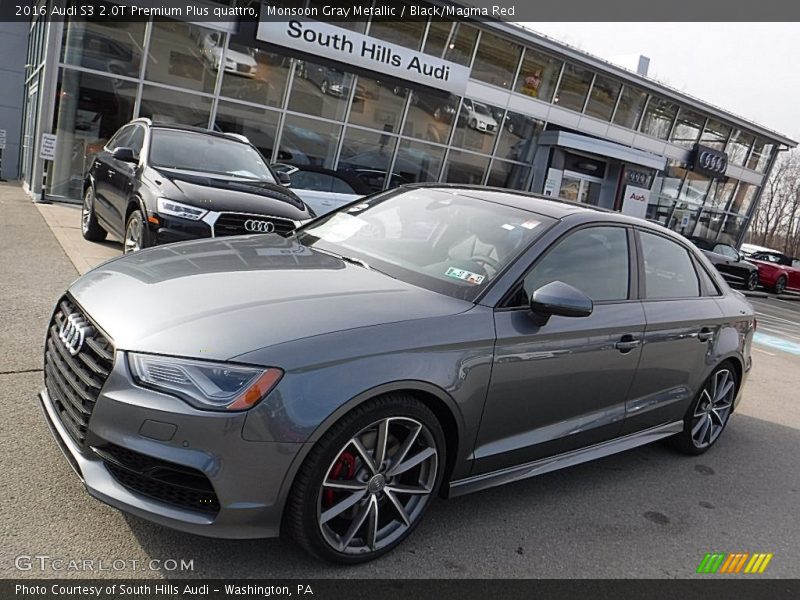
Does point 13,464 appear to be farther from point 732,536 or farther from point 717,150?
point 717,150

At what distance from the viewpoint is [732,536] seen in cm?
372

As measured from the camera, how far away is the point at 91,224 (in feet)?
29.0

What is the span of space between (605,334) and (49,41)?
13.5 m

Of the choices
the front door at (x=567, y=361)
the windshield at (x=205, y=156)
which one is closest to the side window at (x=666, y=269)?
the front door at (x=567, y=361)

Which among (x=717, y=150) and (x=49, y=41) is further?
(x=717, y=150)

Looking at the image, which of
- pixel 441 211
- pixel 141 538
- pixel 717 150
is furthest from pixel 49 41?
pixel 717 150

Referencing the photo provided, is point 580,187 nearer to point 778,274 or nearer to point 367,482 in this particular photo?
point 778,274

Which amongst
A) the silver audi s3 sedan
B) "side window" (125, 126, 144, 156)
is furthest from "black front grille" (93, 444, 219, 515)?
"side window" (125, 126, 144, 156)

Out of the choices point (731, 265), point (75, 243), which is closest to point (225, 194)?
point (75, 243)

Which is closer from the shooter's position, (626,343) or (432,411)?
(432,411)

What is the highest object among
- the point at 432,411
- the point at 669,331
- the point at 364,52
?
the point at 364,52

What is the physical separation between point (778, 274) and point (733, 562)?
2431 centimetres

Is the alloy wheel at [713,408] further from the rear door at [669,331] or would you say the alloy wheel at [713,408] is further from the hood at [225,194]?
the hood at [225,194]

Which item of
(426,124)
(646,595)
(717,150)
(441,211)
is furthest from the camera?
(717,150)
